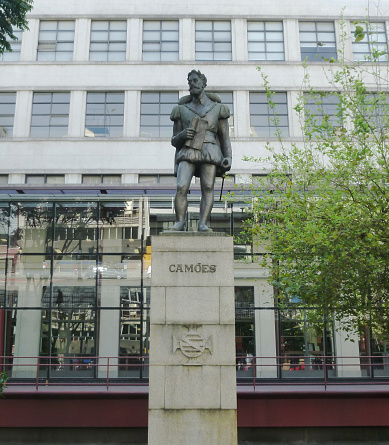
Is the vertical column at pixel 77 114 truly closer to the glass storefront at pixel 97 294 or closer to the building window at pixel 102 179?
the building window at pixel 102 179

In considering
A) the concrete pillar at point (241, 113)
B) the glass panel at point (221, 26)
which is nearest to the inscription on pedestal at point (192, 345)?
the concrete pillar at point (241, 113)

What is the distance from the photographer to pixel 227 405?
8.04 m

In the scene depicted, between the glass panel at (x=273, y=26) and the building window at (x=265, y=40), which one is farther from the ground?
the glass panel at (x=273, y=26)

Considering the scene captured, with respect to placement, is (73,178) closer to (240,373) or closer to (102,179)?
(102,179)

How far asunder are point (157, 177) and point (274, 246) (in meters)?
12.3

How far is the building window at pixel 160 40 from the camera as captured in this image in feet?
99.7

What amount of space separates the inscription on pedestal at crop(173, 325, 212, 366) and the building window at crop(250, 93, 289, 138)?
22211mm

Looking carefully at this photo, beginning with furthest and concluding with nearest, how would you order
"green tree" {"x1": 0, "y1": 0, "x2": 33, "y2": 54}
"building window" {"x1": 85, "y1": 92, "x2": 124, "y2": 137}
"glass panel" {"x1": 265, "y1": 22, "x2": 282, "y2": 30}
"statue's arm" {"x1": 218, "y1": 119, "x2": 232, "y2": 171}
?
"glass panel" {"x1": 265, "y1": 22, "x2": 282, "y2": 30}, "building window" {"x1": 85, "y1": 92, "x2": 124, "y2": 137}, "green tree" {"x1": 0, "y1": 0, "x2": 33, "y2": 54}, "statue's arm" {"x1": 218, "y1": 119, "x2": 232, "y2": 171}

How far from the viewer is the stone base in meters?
7.90

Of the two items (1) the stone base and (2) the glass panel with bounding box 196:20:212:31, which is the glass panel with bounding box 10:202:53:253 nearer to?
(2) the glass panel with bounding box 196:20:212:31

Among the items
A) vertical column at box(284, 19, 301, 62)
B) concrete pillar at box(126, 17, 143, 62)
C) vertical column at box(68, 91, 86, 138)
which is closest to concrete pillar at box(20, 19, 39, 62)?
vertical column at box(68, 91, 86, 138)

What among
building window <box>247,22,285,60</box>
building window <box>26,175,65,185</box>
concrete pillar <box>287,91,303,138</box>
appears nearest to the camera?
building window <box>26,175,65,185</box>

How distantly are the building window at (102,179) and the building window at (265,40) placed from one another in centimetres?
1139

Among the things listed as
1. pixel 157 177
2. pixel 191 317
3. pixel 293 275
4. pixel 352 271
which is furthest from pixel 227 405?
pixel 157 177
